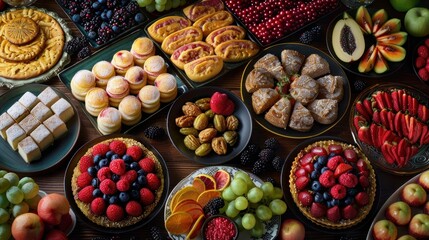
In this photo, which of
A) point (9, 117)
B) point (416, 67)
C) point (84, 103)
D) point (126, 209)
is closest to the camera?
point (126, 209)

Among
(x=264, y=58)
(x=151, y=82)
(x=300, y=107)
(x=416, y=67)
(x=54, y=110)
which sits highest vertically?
(x=54, y=110)

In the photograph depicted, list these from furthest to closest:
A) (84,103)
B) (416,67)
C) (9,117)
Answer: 1. (416,67)
2. (84,103)
3. (9,117)

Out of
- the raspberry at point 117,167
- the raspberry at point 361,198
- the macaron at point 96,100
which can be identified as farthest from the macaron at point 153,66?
the raspberry at point 361,198

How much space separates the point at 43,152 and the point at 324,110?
3.83 feet

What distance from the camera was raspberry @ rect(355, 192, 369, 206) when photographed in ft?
6.69

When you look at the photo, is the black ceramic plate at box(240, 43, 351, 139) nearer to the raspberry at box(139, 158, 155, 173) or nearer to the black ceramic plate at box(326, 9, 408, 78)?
the black ceramic plate at box(326, 9, 408, 78)

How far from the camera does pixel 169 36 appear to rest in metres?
2.41

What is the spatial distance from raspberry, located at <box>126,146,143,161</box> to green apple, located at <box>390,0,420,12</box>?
1.46 meters

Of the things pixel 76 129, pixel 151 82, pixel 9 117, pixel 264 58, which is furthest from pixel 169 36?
pixel 9 117

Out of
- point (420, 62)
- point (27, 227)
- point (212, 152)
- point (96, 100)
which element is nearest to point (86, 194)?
point (27, 227)

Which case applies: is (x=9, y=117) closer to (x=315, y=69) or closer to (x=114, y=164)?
(x=114, y=164)

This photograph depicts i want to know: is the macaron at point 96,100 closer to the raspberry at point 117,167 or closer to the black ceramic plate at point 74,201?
the black ceramic plate at point 74,201

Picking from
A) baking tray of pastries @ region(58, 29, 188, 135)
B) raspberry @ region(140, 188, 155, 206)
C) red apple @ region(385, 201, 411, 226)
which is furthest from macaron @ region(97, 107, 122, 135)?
red apple @ region(385, 201, 411, 226)

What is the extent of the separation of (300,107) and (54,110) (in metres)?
1.01
